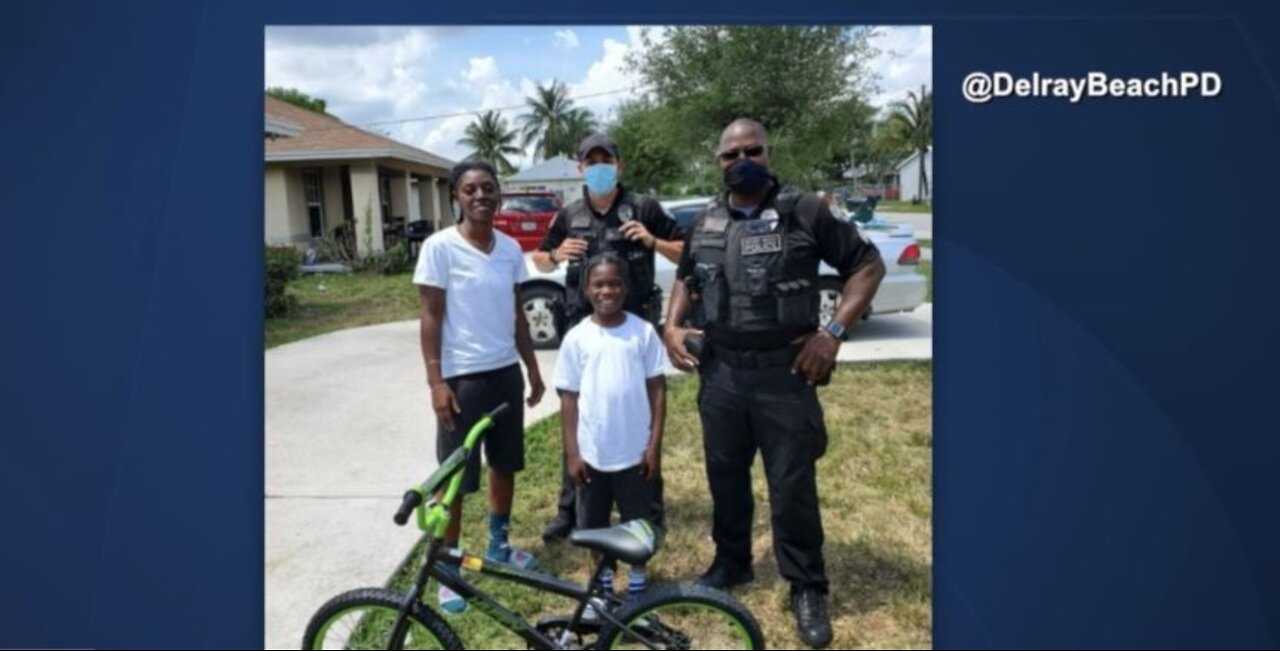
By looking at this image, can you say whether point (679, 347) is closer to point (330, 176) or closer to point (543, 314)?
point (543, 314)

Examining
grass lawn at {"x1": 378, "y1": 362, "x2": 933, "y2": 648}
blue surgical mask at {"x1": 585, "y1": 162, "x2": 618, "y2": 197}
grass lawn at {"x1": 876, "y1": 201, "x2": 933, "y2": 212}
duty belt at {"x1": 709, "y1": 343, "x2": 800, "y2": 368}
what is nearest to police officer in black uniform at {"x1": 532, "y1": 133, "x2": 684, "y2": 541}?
blue surgical mask at {"x1": 585, "y1": 162, "x2": 618, "y2": 197}

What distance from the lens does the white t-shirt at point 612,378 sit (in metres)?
3.04

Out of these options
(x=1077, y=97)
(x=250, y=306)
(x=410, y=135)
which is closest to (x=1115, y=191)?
(x=1077, y=97)

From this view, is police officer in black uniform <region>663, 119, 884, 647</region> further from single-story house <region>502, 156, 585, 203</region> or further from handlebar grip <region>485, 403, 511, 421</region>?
handlebar grip <region>485, 403, 511, 421</region>

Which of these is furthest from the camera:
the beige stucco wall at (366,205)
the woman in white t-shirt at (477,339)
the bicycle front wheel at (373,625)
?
the beige stucco wall at (366,205)

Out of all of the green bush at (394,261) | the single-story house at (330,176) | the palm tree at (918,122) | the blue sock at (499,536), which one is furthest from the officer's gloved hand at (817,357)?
the green bush at (394,261)

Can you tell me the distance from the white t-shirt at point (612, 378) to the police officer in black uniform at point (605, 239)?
0.16 m

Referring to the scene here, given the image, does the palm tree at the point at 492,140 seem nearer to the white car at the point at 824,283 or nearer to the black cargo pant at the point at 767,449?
the white car at the point at 824,283

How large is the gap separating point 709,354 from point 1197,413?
173cm

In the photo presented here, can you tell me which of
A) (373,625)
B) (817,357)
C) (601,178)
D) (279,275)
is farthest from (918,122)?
(373,625)

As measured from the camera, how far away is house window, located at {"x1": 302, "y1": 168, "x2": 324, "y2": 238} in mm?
3162

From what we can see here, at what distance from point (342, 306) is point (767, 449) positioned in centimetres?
158

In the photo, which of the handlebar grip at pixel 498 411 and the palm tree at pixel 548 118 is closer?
the handlebar grip at pixel 498 411

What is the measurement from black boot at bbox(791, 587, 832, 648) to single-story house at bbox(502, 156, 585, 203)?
160 cm
